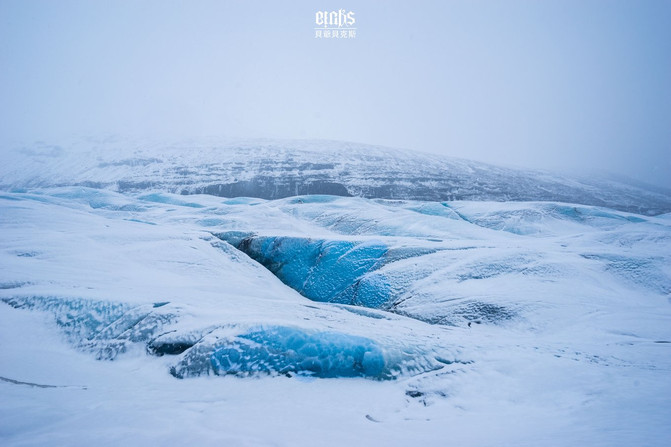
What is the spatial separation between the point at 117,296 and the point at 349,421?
250 cm

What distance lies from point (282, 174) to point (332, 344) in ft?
45.7

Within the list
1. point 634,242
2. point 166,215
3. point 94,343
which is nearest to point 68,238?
point 94,343

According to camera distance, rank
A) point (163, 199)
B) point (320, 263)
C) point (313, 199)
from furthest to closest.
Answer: point (163, 199) → point (313, 199) → point (320, 263)

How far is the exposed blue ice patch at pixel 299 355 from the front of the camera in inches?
82.4

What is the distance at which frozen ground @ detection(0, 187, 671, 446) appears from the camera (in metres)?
1.48

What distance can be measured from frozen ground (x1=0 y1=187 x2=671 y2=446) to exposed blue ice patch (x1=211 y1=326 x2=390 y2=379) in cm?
1

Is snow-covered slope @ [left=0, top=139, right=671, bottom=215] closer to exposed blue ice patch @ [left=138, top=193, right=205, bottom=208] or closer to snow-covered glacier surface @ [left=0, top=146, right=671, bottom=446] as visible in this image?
exposed blue ice patch @ [left=138, top=193, right=205, bottom=208]

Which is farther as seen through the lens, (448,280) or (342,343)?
(448,280)

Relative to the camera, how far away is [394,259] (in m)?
5.05

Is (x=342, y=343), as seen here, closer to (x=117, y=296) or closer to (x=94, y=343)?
(x=94, y=343)

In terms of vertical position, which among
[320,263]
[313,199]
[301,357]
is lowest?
[320,263]

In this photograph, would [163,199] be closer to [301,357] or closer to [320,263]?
[320,263]

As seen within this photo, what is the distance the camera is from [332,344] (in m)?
2.21

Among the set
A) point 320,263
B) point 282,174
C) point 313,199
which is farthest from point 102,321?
point 282,174
